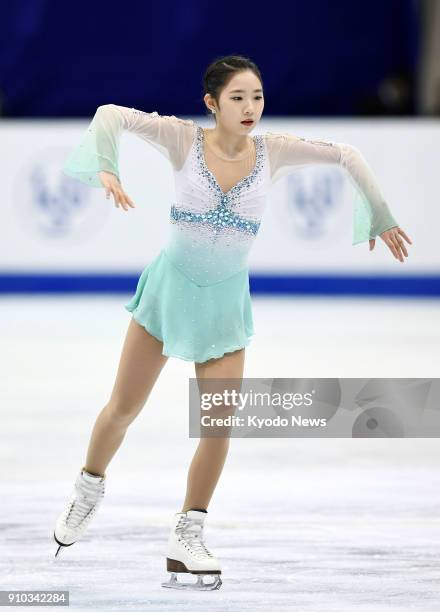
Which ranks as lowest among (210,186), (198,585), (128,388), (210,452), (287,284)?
(287,284)

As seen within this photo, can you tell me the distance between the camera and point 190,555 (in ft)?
10.3

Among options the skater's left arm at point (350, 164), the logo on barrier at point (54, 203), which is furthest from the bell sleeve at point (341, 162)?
the logo on barrier at point (54, 203)

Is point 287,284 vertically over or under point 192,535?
under

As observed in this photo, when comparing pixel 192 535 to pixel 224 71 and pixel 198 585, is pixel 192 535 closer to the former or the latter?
pixel 198 585

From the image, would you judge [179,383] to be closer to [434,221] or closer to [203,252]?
[203,252]

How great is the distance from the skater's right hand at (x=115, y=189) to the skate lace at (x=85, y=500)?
835 millimetres

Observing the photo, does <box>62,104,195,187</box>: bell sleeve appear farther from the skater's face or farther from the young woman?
the skater's face

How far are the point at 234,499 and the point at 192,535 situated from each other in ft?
3.14

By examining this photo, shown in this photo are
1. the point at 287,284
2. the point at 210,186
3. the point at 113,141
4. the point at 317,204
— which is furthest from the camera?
the point at 287,284

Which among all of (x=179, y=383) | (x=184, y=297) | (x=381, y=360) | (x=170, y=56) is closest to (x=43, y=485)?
(x=184, y=297)

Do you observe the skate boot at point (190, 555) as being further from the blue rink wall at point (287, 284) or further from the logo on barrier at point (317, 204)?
the blue rink wall at point (287, 284)

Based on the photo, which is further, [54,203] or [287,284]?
[287,284]

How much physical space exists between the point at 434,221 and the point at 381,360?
2.94 meters

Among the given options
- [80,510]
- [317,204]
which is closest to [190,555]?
[80,510]
